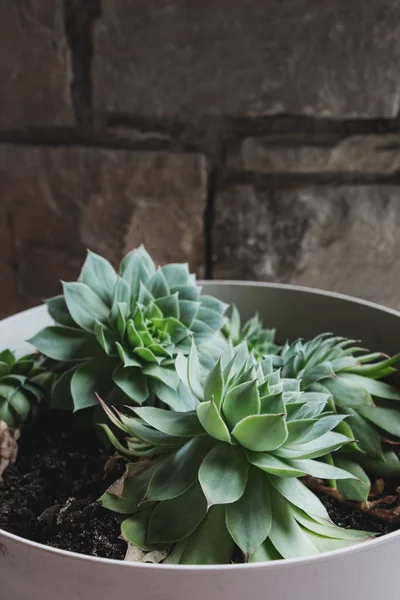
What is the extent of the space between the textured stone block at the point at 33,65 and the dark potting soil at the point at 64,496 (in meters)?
0.60

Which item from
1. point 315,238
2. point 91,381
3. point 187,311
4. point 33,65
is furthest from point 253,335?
point 33,65

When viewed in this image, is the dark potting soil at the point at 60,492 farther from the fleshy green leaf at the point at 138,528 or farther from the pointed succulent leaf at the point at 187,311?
the pointed succulent leaf at the point at 187,311

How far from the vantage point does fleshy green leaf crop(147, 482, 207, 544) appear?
50 centimetres

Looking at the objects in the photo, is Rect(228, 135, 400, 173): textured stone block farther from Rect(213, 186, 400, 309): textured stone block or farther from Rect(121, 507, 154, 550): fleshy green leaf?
Rect(121, 507, 154, 550): fleshy green leaf

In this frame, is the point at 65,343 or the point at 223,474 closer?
the point at 223,474

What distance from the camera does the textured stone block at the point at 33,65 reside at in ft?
3.45

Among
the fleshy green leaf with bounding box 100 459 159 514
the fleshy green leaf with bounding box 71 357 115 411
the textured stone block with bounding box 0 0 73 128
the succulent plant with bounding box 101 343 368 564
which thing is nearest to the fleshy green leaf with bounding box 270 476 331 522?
the succulent plant with bounding box 101 343 368 564

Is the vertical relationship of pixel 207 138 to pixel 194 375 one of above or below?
above

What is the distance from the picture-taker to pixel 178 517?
51 centimetres

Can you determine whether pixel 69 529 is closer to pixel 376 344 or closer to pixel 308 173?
pixel 376 344

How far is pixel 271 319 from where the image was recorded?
0.86 metres

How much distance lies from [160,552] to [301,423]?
0.49ft

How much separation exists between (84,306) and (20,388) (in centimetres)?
12

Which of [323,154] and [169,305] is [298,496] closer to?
[169,305]
